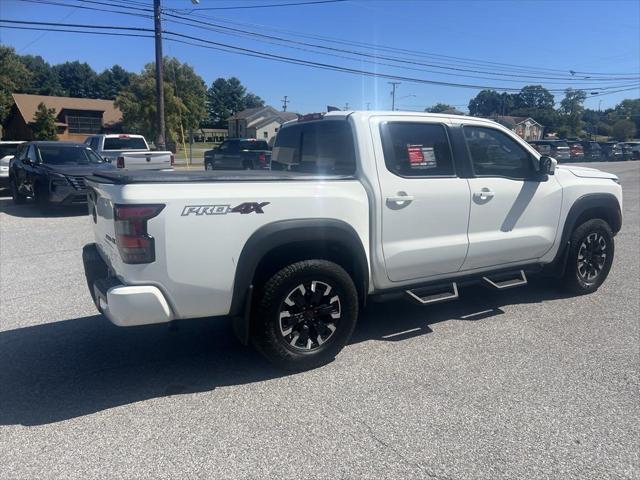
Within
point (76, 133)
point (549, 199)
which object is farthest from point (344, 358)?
point (76, 133)

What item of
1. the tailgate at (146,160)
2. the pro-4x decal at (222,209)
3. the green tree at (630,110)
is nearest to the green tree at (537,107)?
the green tree at (630,110)

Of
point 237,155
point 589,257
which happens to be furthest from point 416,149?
point 237,155

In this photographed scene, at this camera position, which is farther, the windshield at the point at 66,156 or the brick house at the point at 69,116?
the brick house at the point at 69,116

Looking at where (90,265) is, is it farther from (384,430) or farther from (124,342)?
(384,430)

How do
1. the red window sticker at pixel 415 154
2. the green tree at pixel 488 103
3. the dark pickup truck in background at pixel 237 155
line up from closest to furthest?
the red window sticker at pixel 415 154 → the dark pickup truck in background at pixel 237 155 → the green tree at pixel 488 103

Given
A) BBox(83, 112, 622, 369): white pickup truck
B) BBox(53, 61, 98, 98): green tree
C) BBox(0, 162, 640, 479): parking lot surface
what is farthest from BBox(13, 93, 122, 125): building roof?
BBox(53, 61, 98, 98): green tree

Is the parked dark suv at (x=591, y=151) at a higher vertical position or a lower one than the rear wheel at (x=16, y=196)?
higher

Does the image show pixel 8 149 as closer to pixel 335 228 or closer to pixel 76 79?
pixel 335 228

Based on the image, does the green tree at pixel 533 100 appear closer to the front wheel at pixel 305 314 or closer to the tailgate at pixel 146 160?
the tailgate at pixel 146 160

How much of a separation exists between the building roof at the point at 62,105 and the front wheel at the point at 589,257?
5758 cm

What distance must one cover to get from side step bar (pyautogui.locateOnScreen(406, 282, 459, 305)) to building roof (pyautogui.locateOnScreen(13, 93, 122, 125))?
189 feet

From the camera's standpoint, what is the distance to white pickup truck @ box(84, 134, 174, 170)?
1555 centimetres

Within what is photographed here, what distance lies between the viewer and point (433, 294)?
468 cm

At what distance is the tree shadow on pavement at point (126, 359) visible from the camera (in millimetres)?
3672
